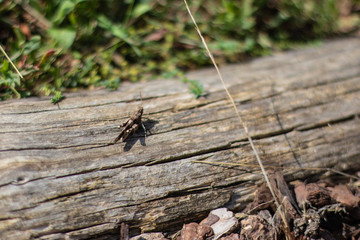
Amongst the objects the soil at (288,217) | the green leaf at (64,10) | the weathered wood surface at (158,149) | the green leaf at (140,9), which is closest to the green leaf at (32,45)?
the green leaf at (64,10)

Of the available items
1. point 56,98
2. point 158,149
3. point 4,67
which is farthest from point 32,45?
point 158,149

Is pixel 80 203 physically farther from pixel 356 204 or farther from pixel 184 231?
pixel 356 204

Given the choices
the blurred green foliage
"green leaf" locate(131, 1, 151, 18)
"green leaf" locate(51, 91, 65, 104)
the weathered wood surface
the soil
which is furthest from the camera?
"green leaf" locate(131, 1, 151, 18)

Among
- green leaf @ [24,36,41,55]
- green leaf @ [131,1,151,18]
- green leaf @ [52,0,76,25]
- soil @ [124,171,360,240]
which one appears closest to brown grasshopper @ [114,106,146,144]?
soil @ [124,171,360,240]

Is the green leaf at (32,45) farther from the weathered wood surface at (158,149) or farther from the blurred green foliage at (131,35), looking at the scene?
the weathered wood surface at (158,149)

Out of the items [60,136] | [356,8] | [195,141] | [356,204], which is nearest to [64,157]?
[60,136]

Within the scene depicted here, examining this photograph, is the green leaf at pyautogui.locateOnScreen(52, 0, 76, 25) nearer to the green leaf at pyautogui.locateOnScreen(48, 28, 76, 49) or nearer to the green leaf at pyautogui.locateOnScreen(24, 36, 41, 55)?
the green leaf at pyautogui.locateOnScreen(48, 28, 76, 49)
